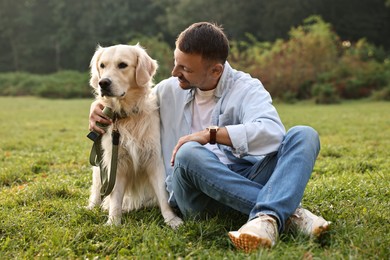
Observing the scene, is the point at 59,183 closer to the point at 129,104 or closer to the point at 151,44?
the point at 129,104

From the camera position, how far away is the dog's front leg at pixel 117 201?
3126mm

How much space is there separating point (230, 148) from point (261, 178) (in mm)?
282

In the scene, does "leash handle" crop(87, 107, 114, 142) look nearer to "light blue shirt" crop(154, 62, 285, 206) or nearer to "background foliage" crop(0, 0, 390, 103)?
"light blue shirt" crop(154, 62, 285, 206)

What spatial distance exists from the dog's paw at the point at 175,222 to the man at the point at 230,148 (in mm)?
63

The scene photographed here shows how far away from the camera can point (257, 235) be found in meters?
2.31

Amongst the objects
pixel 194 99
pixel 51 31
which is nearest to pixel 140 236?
pixel 194 99

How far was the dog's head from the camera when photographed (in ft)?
11.0

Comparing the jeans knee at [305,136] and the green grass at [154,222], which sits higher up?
the jeans knee at [305,136]

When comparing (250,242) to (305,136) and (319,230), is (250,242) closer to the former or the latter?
(319,230)

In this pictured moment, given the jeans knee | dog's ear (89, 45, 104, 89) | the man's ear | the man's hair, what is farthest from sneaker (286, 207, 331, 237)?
dog's ear (89, 45, 104, 89)

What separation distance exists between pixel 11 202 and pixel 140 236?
56.5 inches

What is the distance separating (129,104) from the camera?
347 centimetres

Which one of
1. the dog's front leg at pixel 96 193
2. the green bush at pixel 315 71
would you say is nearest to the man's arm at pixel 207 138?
the dog's front leg at pixel 96 193

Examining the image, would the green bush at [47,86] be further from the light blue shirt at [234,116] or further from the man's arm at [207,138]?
the man's arm at [207,138]
